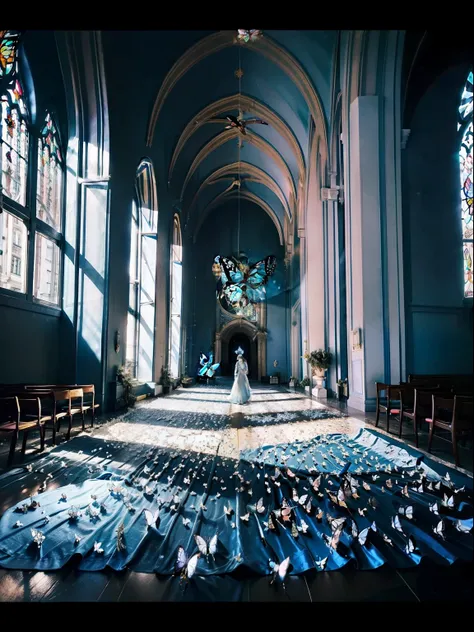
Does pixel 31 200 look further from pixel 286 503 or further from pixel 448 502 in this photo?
pixel 448 502

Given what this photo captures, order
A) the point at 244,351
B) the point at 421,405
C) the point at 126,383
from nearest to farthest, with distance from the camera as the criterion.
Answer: the point at 421,405 → the point at 126,383 → the point at 244,351

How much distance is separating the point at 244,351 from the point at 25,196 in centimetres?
1784

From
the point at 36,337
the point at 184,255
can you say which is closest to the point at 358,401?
the point at 36,337

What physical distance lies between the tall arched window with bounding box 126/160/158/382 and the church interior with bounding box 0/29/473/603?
6cm

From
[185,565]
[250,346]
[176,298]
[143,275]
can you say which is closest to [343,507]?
[185,565]

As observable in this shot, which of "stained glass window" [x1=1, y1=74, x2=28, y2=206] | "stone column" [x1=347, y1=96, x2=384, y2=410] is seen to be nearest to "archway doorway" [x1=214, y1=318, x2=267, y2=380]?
"stone column" [x1=347, y1=96, x2=384, y2=410]

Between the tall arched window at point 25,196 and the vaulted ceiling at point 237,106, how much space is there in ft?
13.3

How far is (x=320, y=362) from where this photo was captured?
1091 centimetres

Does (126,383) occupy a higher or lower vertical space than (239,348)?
lower

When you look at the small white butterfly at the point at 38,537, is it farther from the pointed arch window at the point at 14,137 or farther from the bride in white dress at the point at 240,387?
the bride in white dress at the point at 240,387

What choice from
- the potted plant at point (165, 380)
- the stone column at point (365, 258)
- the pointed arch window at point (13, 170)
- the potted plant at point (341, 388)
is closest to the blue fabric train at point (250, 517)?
the stone column at point (365, 258)

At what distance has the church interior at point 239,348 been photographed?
6.45 feet

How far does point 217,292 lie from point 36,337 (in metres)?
14.8

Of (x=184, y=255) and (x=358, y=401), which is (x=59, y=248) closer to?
(x=358, y=401)
